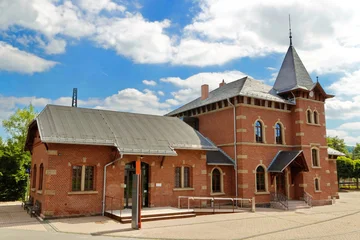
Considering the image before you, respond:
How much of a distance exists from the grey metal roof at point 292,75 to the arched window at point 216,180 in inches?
321

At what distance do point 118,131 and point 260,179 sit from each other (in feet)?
32.3

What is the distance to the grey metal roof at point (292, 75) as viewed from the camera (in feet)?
76.0

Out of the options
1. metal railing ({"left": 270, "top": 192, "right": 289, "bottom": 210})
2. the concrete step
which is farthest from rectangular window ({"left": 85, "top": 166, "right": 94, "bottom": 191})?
metal railing ({"left": 270, "top": 192, "right": 289, "bottom": 210})

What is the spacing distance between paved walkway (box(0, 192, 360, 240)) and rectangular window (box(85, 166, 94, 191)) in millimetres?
1622

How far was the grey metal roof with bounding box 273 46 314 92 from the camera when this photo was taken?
23166 millimetres

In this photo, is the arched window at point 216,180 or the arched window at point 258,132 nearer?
the arched window at point 216,180

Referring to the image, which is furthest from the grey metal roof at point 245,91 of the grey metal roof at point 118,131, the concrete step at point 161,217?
the concrete step at point 161,217

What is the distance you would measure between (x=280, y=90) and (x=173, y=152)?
10995mm

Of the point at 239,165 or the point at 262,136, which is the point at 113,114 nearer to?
the point at 239,165

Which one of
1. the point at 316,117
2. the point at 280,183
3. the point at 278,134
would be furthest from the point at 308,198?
the point at 316,117

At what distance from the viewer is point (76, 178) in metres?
15.6

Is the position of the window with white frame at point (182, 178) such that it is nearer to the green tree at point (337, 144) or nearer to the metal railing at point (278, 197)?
the metal railing at point (278, 197)

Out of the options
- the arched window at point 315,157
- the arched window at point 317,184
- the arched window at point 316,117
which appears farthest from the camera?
the arched window at point 316,117

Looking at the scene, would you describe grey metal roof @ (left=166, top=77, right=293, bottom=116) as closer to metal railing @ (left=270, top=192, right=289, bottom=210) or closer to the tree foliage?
metal railing @ (left=270, top=192, right=289, bottom=210)
